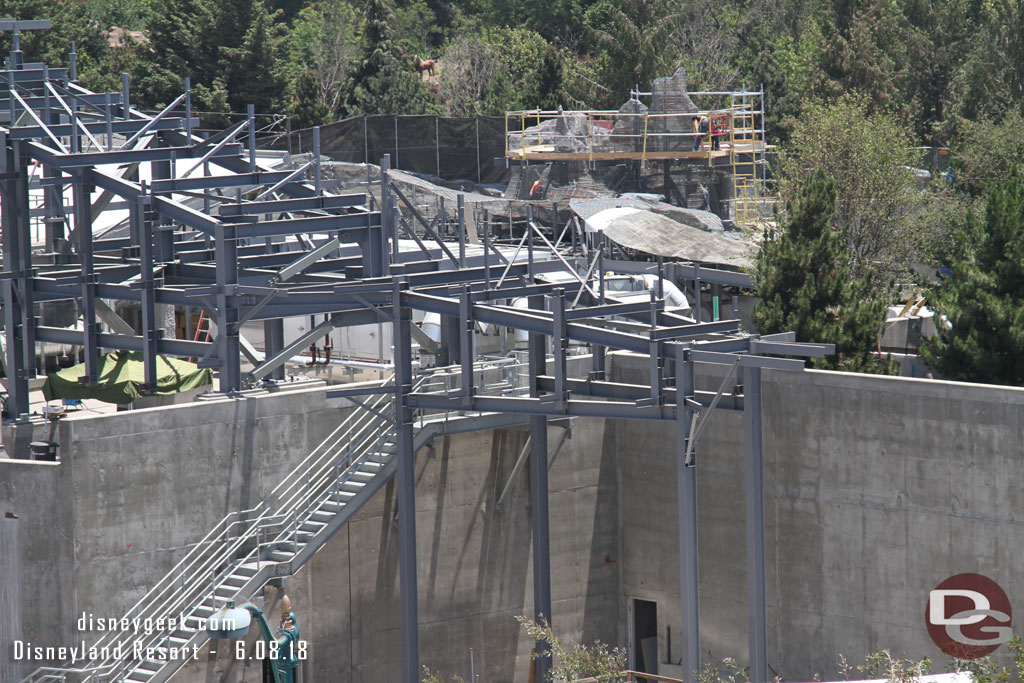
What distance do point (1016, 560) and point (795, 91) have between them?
45.8 metres

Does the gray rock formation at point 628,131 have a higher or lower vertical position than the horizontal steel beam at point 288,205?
higher

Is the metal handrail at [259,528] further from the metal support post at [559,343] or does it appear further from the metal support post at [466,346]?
the metal support post at [559,343]

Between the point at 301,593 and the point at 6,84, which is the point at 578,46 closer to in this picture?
the point at 6,84

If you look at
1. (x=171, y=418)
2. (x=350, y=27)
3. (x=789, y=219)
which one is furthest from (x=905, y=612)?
(x=350, y=27)

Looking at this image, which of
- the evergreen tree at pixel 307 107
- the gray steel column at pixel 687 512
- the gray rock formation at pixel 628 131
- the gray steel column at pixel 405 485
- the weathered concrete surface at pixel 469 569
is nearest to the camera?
the gray steel column at pixel 687 512

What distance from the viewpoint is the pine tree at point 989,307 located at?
2677 cm

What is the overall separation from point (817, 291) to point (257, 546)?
12.6m

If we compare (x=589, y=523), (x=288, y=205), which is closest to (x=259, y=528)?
(x=288, y=205)

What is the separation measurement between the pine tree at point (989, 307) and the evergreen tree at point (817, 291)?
1366mm

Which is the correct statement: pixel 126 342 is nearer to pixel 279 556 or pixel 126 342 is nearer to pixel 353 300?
pixel 353 300

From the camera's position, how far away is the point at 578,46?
308 ft

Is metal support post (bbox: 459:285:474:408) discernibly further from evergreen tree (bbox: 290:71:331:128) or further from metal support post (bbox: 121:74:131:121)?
evergreen tree (bbox: 290:71:331:128)

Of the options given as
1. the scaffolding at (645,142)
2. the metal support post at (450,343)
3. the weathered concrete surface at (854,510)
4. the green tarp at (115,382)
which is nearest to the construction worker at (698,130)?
the scaffolding at (645,142)

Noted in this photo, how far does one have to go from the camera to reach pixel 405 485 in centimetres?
2428
